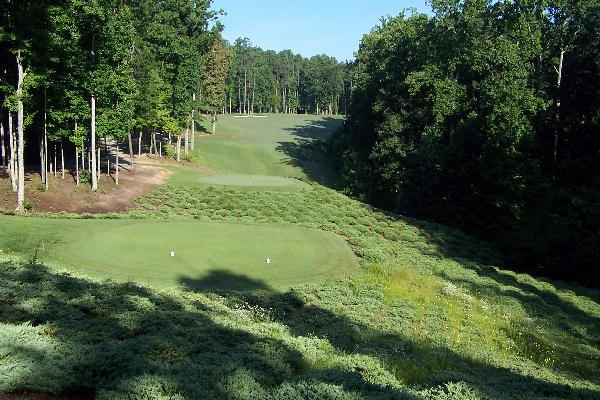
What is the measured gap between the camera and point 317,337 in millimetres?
13336

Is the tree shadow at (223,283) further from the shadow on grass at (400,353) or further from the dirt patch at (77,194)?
the dirt patch at (77,194)

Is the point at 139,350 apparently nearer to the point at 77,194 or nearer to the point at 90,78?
the point at 77,194

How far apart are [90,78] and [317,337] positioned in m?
32.5

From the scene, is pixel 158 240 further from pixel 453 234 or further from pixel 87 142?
pixel 87 142

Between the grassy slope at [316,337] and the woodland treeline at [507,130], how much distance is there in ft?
34.4

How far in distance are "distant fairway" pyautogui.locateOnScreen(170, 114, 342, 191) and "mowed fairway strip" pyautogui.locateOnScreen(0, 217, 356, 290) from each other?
20.1m

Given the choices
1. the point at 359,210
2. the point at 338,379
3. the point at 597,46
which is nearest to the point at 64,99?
the point at 359,210

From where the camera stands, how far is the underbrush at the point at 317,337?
8.62m

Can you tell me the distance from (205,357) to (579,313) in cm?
1937

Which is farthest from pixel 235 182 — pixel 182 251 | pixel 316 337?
pixel 316 337

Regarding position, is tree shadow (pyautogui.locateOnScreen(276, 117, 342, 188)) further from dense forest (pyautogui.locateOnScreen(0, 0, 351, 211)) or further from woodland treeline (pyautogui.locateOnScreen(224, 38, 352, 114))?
woodland treeline (pyautogui.locateOnScreen(224, 38, 352, 114))

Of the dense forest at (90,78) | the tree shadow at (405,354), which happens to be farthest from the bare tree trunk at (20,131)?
the tree shadow at (405,354)

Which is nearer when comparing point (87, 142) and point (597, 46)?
point (597, 46)

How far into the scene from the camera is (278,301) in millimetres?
17266
